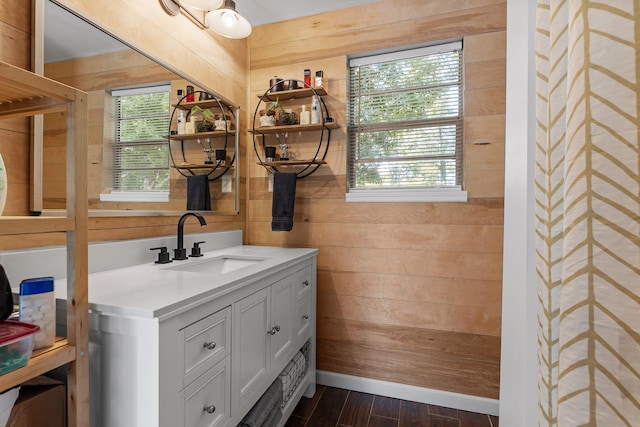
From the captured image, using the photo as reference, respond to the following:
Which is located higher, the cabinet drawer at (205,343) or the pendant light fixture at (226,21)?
the pendant light fixture at (226,21)

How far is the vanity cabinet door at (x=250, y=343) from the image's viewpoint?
1091 millimetres

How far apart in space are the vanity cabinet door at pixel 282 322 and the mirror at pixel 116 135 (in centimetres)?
67

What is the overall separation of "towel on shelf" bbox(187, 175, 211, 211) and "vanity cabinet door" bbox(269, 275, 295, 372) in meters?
0.65

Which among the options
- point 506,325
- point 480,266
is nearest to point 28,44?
point 506,325

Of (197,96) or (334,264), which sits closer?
(197,96)

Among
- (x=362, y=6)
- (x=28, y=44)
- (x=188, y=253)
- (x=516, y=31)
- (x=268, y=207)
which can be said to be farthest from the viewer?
(x=268, y=207)

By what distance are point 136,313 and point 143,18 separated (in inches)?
51.3

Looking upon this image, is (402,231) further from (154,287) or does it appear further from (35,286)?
(35,286)

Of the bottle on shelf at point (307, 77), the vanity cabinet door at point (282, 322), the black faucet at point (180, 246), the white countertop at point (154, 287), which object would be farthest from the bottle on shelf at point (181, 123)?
the vanity cabinet door at point (282, 322)

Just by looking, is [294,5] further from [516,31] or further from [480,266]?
[480,266]

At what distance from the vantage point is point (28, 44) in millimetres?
987

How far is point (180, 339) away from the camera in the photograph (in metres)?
0.83

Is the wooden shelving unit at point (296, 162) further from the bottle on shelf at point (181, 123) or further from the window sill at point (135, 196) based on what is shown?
the window sill at point (135, 196)

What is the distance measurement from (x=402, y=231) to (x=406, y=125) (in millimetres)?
647
